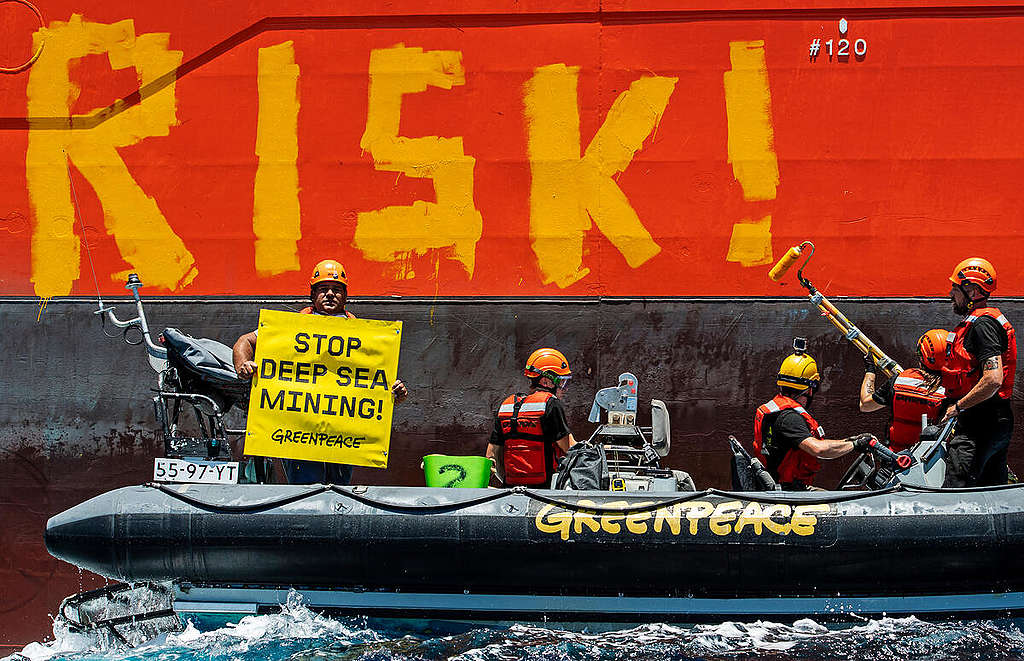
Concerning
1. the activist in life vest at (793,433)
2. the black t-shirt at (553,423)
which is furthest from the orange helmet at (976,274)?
the black t-shirt at (553,423)

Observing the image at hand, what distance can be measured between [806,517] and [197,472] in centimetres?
336

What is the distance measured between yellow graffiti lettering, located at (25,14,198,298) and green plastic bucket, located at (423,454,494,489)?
283cm

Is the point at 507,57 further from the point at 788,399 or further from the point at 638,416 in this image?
the point at 788,399

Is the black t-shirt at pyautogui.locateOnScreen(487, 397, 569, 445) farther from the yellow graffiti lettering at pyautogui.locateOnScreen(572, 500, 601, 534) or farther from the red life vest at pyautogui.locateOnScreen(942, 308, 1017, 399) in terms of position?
the red life vest at pyautogui.locateOnScreen(942, 308, 1017, 399)

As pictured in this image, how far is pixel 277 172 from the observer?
777 cm

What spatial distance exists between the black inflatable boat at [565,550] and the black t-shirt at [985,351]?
0.56 metres

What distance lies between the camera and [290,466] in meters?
6.41

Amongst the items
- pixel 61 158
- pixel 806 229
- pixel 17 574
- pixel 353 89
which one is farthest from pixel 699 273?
pixel 17 574

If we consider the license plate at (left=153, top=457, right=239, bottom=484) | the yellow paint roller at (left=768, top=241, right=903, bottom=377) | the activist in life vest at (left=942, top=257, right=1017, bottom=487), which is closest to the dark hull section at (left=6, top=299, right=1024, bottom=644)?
the yellow paint roller at (left=768, top=241, right=903, bottom=377)

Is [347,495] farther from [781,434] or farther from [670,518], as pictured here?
[781,434]

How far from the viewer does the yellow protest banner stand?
235 inches

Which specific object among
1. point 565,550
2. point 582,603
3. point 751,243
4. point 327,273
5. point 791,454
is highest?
point 751,243

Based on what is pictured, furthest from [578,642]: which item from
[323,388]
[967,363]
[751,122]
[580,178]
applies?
[751,122]

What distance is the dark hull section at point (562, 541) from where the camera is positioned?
17.7 ft
